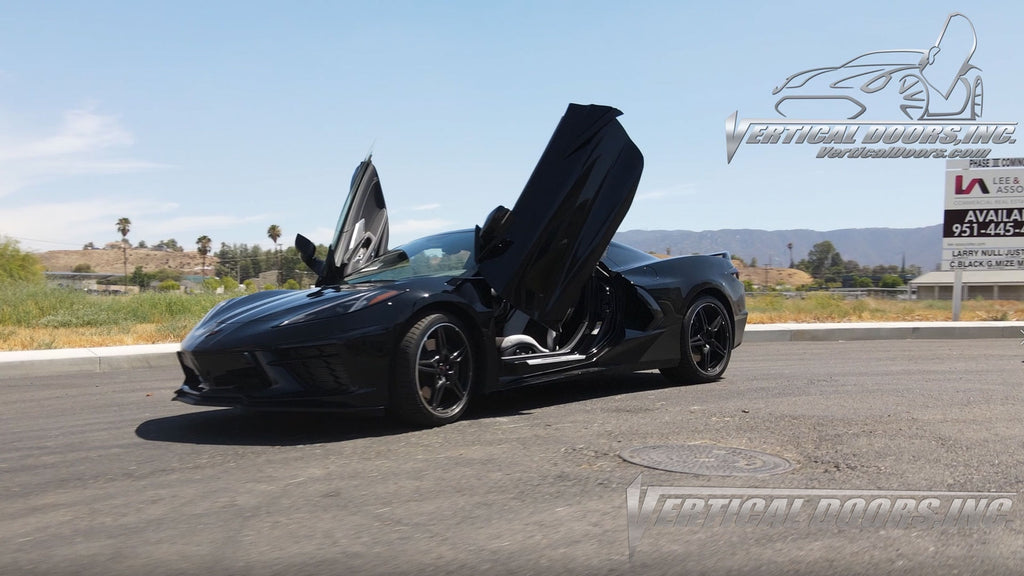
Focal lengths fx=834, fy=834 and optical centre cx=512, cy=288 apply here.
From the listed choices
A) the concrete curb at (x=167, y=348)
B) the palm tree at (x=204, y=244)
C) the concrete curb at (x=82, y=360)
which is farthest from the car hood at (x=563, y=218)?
the palm tree at (x=204, y=244)

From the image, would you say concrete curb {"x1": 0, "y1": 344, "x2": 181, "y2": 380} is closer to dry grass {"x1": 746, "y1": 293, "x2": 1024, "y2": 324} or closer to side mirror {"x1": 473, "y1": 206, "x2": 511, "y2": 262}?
side mirror {"x1": 473, "y1": 206, "x2": 511, "y2": 262}

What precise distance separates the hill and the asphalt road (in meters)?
115

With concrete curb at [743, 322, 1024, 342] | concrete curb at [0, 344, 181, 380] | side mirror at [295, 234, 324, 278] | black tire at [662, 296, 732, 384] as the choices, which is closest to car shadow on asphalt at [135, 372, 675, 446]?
black tire at [662, 296, 732, 384]

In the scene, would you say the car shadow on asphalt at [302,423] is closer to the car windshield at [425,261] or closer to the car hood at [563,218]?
Answer: the car hood at [563,218]

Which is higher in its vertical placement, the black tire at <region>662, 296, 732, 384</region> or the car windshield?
the car windshield

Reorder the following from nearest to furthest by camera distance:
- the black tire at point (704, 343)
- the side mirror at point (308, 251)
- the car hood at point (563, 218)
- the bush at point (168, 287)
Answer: the car hood at point (563, 218), the side mirror at point (308, 251), the black tire at point (704, 343), the bush at point (168, 287)

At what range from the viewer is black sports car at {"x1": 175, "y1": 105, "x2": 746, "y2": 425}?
185 inches

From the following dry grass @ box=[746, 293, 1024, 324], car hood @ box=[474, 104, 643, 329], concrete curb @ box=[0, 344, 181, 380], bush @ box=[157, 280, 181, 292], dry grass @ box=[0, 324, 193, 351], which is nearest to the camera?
car hood @ box=[474, 104, 643, 329]

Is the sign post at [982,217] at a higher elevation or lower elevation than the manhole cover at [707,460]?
higher

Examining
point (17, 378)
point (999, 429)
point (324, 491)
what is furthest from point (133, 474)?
point (17, 378)

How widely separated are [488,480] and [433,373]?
1327 mm

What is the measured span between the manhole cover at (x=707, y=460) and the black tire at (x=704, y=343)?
8.02 feet

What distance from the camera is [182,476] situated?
395cm

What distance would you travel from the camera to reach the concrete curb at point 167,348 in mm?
9000
